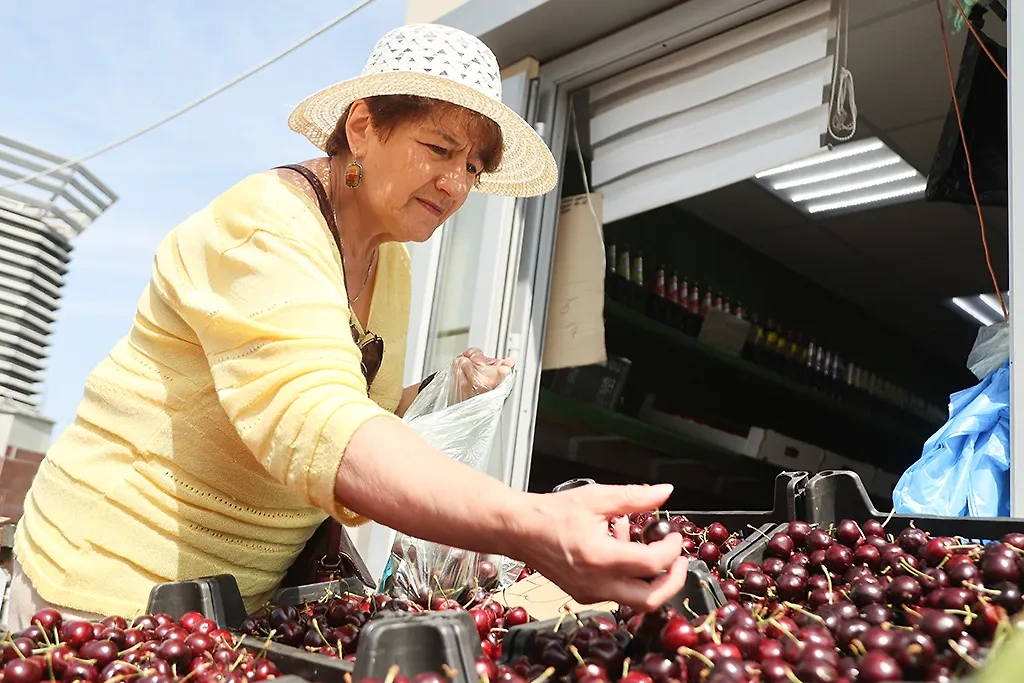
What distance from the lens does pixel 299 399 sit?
1072 mm

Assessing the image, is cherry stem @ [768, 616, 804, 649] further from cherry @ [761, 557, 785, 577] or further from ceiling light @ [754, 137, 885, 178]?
ceiling light @ [754, 137, 885, 178]

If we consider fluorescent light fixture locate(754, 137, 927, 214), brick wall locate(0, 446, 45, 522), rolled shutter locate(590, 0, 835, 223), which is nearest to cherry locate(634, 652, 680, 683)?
rolled shutter locate(590, 0, 835, 223)

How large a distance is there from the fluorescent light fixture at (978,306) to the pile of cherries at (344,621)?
251 inches

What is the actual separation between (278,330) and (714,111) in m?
2.37

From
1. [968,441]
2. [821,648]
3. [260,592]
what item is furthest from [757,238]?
[821,648]

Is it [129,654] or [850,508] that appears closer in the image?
[129,654]

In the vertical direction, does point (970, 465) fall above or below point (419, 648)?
above

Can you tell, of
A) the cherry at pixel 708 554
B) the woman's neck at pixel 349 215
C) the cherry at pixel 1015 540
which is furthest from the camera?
the woman's neck at pixel 349 215

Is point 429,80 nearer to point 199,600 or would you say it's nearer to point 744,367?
point 199,600

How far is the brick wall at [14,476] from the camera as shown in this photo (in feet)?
14.2

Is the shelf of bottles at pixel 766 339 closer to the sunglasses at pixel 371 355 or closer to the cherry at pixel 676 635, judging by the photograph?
the sunglasses at pixel 371 355

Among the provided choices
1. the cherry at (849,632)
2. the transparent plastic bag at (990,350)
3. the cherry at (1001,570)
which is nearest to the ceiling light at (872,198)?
the transparent plastic bag at (990,350)

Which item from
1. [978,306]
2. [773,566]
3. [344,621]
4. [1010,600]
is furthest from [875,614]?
[978,306]

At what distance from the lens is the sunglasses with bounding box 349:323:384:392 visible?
1.72 metres
